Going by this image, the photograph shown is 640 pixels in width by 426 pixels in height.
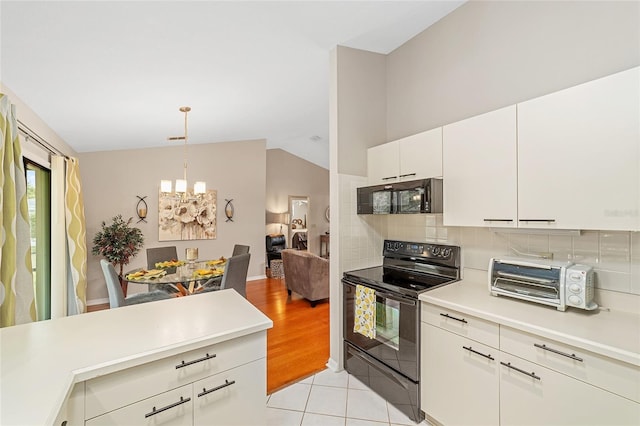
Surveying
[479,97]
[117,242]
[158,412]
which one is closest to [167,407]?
[158,412]

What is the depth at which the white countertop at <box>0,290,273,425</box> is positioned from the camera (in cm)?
84

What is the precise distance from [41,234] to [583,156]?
16.0 ft

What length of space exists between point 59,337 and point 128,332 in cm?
27

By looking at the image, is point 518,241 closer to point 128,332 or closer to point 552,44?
point 552,44

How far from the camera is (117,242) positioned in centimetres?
436

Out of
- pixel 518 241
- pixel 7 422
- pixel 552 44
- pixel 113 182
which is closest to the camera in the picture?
pixel 7 422

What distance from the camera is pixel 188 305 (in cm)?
159

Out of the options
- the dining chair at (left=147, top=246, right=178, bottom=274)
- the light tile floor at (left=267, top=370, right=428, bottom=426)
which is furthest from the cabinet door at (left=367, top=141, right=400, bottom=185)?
the dining chair at (left=147, top=246, right=178, bottom=274)

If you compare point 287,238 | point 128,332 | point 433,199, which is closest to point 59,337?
point 128,332

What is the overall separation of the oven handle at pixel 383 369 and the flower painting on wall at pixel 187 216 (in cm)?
419

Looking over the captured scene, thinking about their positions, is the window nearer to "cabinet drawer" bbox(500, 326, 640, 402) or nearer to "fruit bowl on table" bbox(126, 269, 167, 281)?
"fruit bowl on table" bbox(126, 269, 167, 281)

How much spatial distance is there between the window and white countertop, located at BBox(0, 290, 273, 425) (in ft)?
7.94

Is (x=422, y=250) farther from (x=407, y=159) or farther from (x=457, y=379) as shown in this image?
(x=457, y=379)

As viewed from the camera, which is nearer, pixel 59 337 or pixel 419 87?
pixel 59 337
